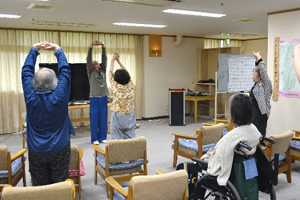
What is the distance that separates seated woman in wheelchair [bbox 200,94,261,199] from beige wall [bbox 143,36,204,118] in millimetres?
6868

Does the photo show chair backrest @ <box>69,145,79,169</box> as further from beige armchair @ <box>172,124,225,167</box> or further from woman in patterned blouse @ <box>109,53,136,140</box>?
beige armchair @ <box>172,124,225,167</box>

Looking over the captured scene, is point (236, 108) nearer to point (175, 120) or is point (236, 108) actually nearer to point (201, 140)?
point (201, 140)

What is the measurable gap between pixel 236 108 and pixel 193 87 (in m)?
7.75

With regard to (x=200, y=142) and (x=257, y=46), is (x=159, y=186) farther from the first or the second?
(x=257, y=46)

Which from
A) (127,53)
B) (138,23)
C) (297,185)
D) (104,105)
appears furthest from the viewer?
(127,53)

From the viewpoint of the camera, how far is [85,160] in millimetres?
5102

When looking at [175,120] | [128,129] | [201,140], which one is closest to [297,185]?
[201,140]

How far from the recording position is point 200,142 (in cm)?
405

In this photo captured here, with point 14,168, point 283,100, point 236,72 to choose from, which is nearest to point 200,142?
point 14,168

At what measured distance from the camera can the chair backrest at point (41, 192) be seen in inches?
75.9

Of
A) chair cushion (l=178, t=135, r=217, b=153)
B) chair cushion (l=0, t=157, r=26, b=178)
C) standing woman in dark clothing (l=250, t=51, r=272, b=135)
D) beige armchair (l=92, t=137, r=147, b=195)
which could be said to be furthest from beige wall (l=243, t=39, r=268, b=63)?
chair cushion (l=0, t=157, r=26, b=178)

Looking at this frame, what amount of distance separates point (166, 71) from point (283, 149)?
6121 mm

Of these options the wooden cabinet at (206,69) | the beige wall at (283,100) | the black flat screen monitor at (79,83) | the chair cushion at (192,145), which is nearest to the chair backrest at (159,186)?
the chair cushion at (192,145)

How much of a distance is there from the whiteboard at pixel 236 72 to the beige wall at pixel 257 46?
3.76 metres
